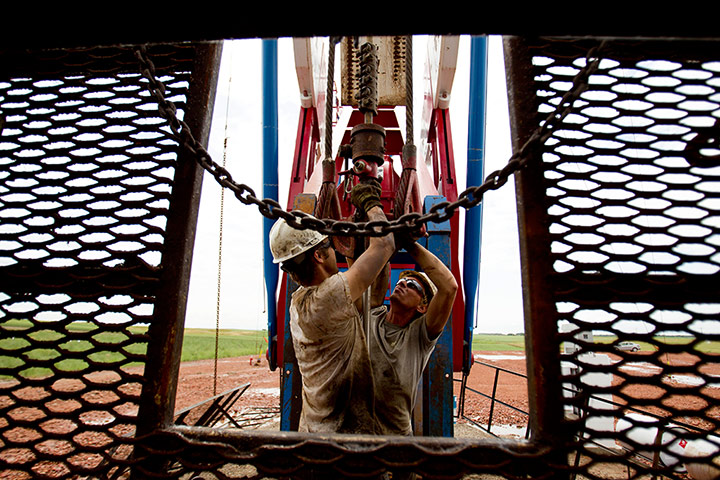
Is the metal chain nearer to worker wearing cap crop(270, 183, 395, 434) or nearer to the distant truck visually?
worker wearing cap crop(270, 183, 395, 434)

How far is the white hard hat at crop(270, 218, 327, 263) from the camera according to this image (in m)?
1.90

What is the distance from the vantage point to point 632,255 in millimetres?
1378

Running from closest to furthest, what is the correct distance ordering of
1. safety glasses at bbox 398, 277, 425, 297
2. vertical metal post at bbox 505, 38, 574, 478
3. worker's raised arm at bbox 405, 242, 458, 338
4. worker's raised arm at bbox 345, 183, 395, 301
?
vertical metal post at bbox 505, 38, 574, 478 < worker's raised arm at bbox 345, 183, 395, 301 < worker's raised arm at bbox 405, 242, 458, 338 < safety glasses at bbox 398, 277, 425, 297

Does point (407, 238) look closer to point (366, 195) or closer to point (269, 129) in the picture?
point (366, 195)

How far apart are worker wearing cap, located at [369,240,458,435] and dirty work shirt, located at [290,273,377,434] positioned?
0.70 ft

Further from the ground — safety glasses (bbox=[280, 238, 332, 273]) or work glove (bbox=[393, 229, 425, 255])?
work glove (bbox=[393, 229, 425, 255])

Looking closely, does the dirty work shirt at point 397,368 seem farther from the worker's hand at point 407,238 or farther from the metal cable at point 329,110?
the metal cable at point 329,110

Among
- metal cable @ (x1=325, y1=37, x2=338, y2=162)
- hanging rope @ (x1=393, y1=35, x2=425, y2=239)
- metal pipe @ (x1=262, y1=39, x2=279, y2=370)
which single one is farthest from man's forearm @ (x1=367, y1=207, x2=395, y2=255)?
metal pipe @ (x1=262, y1=39, x2=279, y2=370)

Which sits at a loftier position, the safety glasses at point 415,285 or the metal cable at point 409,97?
the metal cable at point 409,97

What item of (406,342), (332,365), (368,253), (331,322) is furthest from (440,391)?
(368,253)

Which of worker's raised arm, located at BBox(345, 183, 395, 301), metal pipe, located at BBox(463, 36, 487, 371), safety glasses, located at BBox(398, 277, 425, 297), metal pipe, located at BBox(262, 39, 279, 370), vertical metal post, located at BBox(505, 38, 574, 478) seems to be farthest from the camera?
metal pipe, located at BBox(262, 39, 279, 370)

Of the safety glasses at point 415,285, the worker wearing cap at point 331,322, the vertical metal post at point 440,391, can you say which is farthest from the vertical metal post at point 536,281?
the vertical metal post at point 440,391

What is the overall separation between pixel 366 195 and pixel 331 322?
0.69 metres

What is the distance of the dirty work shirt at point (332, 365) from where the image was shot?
1831 millimetres
